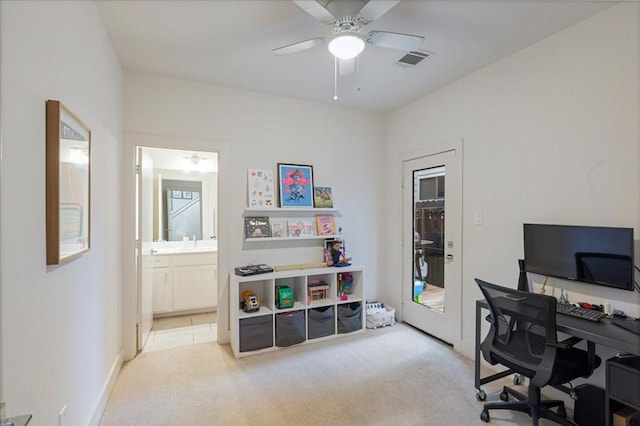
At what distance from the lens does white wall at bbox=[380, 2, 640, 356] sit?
1970 millimetres

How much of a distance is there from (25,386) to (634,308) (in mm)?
3062

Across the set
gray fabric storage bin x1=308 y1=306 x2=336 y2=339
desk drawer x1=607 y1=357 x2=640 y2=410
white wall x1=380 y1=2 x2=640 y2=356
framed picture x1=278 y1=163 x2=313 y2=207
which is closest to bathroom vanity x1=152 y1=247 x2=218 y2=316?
framed picture x1=278 y1=163 x2=313 y2=207

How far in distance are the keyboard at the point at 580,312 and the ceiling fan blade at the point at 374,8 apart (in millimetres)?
2108

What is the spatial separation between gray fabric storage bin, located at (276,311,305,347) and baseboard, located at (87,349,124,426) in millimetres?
1370

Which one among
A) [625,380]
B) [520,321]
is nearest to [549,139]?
[520,321]

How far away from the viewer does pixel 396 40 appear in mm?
1970

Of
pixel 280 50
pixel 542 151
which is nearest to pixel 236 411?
pixel 280 50

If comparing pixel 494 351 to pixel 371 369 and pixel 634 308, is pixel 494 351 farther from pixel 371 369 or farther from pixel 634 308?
pixel 371 369

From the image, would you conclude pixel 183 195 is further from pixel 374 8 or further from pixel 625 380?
pixel 625 380

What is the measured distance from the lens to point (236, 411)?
2.20m

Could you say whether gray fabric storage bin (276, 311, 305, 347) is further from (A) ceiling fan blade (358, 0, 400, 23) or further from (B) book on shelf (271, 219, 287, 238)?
(A) ceiling fan blade (358, 0, 400, 23)

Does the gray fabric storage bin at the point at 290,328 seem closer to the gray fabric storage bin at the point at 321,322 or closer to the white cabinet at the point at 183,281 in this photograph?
the gray fabric storage bin at the point at 321,322

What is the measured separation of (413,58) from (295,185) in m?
1.72

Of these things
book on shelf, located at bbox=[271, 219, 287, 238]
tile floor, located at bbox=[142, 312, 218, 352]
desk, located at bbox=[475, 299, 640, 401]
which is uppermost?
book on shelf, located at bbox=[271, 219, 287, 238]
